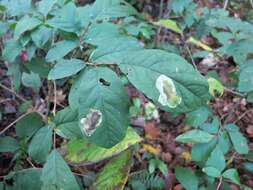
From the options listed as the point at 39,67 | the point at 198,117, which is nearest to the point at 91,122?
the point at 39,67

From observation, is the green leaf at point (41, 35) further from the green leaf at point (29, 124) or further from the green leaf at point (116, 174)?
the green leaf at point (116, 174)

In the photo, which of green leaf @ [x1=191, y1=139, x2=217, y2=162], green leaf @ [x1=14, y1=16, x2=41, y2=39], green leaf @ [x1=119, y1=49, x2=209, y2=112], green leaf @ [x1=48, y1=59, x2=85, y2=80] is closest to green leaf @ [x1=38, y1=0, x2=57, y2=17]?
green leaf @ [x1=14, y1=16, x2=41, y2=39]

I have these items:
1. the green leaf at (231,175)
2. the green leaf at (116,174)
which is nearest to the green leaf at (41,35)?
the green leaf at (116,174)

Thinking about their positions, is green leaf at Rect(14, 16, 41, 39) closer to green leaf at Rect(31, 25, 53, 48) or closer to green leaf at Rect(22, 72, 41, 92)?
green leaf at Rect(31, 25, 53, 48)

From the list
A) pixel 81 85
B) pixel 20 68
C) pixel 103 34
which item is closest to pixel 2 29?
pixel 20 68

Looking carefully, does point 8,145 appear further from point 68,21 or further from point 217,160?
point 217,160
